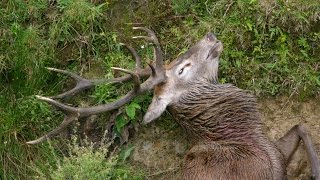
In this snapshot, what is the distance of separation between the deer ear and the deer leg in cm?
118

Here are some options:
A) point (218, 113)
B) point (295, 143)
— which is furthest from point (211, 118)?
point (295, 143)

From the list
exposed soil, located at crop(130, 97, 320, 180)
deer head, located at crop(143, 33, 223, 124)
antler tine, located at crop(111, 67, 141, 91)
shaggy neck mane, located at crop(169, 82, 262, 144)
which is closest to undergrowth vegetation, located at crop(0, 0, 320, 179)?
exposed soil, located at crop(130, 97, 320, 180)

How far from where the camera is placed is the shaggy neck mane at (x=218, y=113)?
28.6ft

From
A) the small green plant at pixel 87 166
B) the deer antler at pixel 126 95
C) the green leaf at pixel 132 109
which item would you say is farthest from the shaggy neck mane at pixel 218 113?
the small green plant at pixel 87 166

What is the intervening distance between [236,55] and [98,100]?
4.93 feet

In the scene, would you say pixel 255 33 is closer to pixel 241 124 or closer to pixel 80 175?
pixel 241 124

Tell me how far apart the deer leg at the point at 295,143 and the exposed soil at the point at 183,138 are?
0.65 feet

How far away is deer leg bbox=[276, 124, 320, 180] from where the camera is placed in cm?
891

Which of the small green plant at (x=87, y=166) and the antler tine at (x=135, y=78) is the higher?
the antler tine at (x=135, y=78)

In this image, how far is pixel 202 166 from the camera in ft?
28.2

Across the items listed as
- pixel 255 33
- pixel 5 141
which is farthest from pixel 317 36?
pixel 5 141

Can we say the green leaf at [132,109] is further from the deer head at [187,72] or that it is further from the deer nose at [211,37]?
the deer nose at [211,37]

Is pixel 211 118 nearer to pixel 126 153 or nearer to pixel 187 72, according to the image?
pixel 187 72

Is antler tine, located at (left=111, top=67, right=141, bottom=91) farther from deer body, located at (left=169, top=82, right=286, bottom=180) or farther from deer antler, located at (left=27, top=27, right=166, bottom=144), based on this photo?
deer body, located at (left=169, top=82, right=286, bottom=180)
